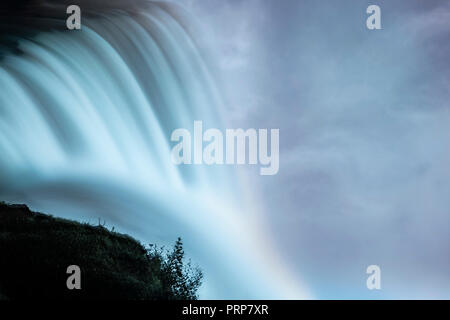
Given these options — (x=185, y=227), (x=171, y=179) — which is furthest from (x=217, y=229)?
(x=171, y=179)

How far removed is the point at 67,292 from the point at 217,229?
213cm

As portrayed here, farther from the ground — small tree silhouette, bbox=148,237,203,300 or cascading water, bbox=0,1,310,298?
cascading water, bbox=0,1,310,298

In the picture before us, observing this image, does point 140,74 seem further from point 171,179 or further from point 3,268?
point 3,268

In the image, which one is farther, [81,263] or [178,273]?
[178,273]

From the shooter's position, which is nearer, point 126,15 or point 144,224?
point 144,224

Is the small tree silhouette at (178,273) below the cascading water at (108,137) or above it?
below

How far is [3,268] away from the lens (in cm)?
636

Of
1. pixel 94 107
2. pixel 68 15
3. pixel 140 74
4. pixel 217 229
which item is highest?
pixel 68 15

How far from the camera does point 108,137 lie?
7.82m

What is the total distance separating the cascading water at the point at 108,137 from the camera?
24.1 feet

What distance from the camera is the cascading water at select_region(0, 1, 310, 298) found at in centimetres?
735

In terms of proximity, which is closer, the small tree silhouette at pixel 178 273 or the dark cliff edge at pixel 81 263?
the dark cliff edge at pixel 81 263

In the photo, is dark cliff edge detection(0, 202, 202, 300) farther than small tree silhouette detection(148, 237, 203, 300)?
No
